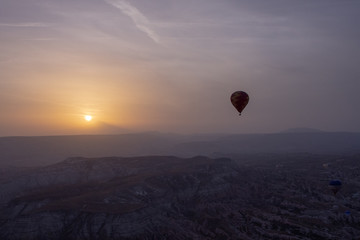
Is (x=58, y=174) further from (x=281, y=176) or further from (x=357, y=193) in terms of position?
(x=357, y=193)

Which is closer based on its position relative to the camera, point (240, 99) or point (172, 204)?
point (240, 99)

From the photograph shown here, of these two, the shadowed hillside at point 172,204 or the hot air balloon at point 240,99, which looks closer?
the hot air balloon at point 240,99

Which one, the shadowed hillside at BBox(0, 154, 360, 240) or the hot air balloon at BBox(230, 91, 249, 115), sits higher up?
the hot air balloon at BBox(230, 91, 249, 115)

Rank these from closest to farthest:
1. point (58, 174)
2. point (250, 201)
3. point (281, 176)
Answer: point (250, 201) → point (58, 174) → point (281, 176)

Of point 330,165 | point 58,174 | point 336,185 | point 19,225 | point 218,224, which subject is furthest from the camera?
point 330,165

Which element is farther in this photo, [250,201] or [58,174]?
[58,174]

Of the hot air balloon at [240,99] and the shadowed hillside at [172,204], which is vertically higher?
the hot air balloon at [240,99]

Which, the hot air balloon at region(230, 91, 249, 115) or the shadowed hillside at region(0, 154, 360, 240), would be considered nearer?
the hot air balloon at region(230, 91, 249, 115)

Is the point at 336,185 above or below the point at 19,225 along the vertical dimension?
above

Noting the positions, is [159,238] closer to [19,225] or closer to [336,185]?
[19,225]

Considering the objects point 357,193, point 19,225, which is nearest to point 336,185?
point 357,193

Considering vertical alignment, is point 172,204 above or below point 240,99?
below
